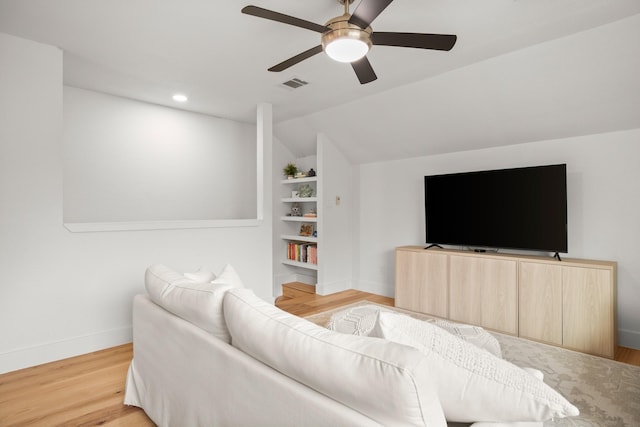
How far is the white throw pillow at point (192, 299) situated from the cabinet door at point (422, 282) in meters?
2.73

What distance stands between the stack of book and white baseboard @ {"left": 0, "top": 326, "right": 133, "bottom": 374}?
8.16 ft

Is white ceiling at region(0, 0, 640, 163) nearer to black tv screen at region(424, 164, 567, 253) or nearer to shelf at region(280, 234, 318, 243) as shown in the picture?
black tv screen at region(424, 164, 567, 253)

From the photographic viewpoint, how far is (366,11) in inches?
71.5

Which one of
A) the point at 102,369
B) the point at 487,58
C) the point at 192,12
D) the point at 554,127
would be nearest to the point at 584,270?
the point at 554,127

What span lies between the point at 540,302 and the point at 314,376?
292 centimetres

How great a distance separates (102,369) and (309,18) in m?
2.96

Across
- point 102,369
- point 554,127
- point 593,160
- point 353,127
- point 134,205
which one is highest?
point 353,127

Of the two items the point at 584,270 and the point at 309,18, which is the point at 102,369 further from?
the point at 584,270

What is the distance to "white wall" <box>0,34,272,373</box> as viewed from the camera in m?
2.60

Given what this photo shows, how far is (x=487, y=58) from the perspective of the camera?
118 inches

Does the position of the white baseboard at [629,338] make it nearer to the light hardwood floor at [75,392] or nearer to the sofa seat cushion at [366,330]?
the light hardwood floor at [75,392]

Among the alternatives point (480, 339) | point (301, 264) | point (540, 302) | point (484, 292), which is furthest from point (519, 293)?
point (301, 264)

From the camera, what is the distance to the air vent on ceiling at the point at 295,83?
350cm

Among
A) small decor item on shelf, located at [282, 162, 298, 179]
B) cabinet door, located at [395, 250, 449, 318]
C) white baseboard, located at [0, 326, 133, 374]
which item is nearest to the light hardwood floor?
white baseboard, located at [0, 326, 133, 374]
